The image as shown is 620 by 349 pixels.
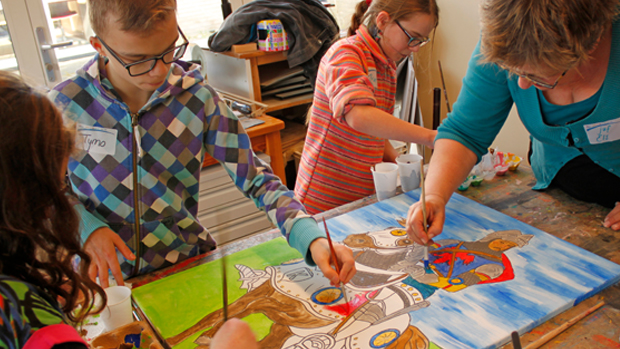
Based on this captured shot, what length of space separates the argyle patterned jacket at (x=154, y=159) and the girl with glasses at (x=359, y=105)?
418mm

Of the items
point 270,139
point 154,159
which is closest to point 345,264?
point 154,159

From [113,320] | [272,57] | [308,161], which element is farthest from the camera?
[272,57]

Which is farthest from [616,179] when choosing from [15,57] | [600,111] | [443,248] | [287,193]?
[15,57]

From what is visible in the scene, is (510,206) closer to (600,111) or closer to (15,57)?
(600,111)

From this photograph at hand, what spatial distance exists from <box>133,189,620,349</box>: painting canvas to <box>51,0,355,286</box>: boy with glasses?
0.10 m

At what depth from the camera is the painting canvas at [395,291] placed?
2.76 ft

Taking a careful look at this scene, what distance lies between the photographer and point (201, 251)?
1.21 meters

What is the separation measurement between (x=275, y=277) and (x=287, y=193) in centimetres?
20

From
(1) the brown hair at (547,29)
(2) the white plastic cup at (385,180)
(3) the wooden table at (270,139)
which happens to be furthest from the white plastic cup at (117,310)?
(3) the wooden table at (270,139)

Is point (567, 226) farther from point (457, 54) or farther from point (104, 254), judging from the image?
point (457, 54)

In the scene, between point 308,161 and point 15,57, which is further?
point 15,57

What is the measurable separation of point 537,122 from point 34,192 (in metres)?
1.14

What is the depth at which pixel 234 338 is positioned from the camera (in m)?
0.65

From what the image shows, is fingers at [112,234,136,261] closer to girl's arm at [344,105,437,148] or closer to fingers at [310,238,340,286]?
fingers at [310,238,340,286]
